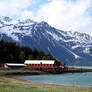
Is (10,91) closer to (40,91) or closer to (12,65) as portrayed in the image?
(40,91)

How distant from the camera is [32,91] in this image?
46.7m

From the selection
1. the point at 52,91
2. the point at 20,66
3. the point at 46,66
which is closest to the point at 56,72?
the point at 46,66

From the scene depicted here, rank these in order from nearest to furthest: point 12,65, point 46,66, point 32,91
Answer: point 32,91
point 12,65
point 46,66

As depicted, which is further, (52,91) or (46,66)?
(46,66)

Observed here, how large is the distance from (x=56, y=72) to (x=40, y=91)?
141327mm

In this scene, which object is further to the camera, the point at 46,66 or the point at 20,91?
the point at 46,66

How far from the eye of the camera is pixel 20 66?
18988cm

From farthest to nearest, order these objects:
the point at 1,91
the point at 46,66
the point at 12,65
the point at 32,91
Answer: the point at 46,66 → the point at 12,65 → the point at 32,91 → the point at 1,91

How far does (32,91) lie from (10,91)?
443 cm

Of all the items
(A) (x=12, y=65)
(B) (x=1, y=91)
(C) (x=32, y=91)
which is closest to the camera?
(B) (x=1, y=91)

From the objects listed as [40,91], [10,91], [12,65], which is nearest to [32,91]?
[40,91]

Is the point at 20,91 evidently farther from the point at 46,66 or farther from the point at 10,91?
the point at 46,66

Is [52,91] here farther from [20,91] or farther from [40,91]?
[20,91]

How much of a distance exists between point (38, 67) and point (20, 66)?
1326 cm
